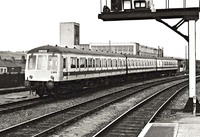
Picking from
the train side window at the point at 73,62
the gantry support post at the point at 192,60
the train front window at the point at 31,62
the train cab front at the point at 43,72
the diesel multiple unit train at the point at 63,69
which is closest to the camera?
the gantry support post at the point at 192,60

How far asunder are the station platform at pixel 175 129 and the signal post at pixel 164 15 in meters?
2.03

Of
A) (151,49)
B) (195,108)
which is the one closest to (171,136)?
(195,108)

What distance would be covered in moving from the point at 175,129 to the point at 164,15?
511cm

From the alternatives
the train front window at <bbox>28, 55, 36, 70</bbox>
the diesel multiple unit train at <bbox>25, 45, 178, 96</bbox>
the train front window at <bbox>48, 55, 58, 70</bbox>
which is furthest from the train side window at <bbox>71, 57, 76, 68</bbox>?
the train front window at <bbox>28, 55, 36, 70</bbox>

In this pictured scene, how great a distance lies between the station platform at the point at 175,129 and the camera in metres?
7.73

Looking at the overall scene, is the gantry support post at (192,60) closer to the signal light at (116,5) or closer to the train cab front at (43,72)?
the signal light at (116,5)

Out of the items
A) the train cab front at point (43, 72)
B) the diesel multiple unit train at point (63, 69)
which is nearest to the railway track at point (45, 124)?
the train cab front at point (43, 72)

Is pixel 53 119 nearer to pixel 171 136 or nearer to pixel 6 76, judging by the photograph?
pixel 171 136

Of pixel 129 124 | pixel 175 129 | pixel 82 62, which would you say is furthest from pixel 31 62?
pixel 175 129

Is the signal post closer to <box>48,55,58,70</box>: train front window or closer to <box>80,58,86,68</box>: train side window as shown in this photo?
<box>48,55,58,70</box>: train front window

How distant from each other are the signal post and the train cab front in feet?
17.9

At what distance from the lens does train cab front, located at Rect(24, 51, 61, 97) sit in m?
16.9

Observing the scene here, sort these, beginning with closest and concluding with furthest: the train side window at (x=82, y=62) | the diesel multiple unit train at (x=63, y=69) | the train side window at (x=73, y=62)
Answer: the diesel multiple unit train at (x=63, y=69), the train side window at (x=73, y=62), the train side window at (x=82, y=62)

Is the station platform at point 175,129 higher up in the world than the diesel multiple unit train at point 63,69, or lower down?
lower down
